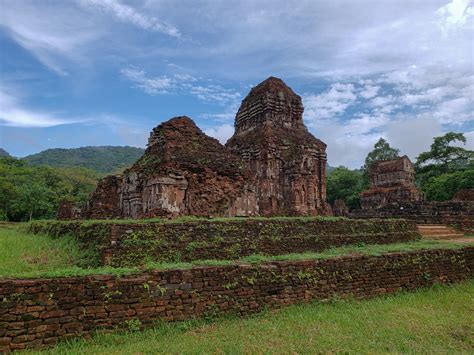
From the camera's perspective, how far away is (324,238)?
1055 cm

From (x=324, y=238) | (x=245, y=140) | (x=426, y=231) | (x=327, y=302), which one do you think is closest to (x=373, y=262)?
(x=327, y=302)

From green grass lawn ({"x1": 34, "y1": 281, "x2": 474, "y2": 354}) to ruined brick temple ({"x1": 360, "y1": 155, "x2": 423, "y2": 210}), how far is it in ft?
91.1

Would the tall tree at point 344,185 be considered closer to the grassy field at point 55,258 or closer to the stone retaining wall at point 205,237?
the stone retaining wall at point 205,237

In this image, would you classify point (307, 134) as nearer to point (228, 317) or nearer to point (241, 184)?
point (241, 184)

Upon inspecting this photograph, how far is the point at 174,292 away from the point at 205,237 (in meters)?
2.84

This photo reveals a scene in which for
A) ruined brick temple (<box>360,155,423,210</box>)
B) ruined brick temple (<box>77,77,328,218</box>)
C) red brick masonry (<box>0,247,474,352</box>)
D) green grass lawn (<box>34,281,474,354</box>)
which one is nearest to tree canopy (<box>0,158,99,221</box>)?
ruined brick temple (<box>77,77,328,218</box>)

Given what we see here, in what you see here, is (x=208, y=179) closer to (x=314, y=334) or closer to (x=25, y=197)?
(x=314, y=334)

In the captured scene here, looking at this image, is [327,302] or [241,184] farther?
[241,184]

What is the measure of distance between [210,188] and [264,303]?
6.50 meters

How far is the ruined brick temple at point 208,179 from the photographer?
11719 millimetres

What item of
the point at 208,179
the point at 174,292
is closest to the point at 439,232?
the point at 208,179

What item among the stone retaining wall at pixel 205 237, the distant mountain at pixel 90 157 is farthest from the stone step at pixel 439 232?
the distant mountain at pixel 90 157

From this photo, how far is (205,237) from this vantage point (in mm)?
8289

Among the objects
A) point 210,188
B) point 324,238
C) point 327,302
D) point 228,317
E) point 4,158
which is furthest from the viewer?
point 4,158
